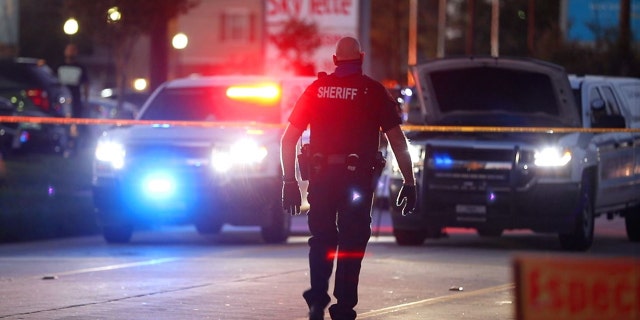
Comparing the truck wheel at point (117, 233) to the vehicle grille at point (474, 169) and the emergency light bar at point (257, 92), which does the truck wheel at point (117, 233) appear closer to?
the emergency light bar at point (257, 92)

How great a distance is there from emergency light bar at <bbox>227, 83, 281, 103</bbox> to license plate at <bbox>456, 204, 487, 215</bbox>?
260 cm

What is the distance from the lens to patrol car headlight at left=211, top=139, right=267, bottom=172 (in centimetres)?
1619

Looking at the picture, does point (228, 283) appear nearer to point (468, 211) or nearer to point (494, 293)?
point (494, 293)

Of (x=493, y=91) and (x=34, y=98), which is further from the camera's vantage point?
(x=34, y=98)

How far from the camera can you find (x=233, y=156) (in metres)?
16.2

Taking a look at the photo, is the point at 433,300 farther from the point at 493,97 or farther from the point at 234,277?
the point at 493,97

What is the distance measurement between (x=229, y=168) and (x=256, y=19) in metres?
64.3

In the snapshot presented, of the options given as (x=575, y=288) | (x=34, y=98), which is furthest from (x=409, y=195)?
(x=34, y=98)

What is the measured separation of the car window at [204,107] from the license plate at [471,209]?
2.45m

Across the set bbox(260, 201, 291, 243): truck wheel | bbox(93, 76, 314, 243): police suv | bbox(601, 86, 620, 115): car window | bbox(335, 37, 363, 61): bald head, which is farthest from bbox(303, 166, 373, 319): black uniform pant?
bbox(601, 86, 620, 115): car window

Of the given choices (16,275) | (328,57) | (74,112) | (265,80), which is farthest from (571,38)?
(16,275)

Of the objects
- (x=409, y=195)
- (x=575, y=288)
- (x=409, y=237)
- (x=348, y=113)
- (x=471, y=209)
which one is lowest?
(x=409, y=237)

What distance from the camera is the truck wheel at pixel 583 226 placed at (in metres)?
15.9

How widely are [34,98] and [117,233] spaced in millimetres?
10273
